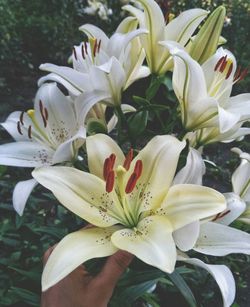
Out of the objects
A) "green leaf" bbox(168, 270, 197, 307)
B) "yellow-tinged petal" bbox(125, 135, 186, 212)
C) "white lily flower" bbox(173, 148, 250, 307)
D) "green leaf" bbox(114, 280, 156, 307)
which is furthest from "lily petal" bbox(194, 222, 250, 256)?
"green leaf" bbox(114, 280, 156, 307)

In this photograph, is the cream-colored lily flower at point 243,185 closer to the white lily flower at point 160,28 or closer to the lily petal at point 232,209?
the lily petal at point 232,209

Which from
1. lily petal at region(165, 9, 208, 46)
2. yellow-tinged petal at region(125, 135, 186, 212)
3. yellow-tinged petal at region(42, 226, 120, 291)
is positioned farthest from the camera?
lily petal at region(165, 9, 208, 46)

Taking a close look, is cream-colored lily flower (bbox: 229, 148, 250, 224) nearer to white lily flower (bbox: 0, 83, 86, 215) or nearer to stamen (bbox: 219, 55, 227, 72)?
stamen (bbox: 219, 55, 227, 72)

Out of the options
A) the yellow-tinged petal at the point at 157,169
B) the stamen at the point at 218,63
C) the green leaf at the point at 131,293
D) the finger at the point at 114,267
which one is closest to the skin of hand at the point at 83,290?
the finger at the point at 114,267

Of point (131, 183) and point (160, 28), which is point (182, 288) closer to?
point (131, 183)

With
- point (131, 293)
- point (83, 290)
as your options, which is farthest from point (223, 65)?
point (131, 293)

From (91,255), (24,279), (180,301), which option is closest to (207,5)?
(180,301)
